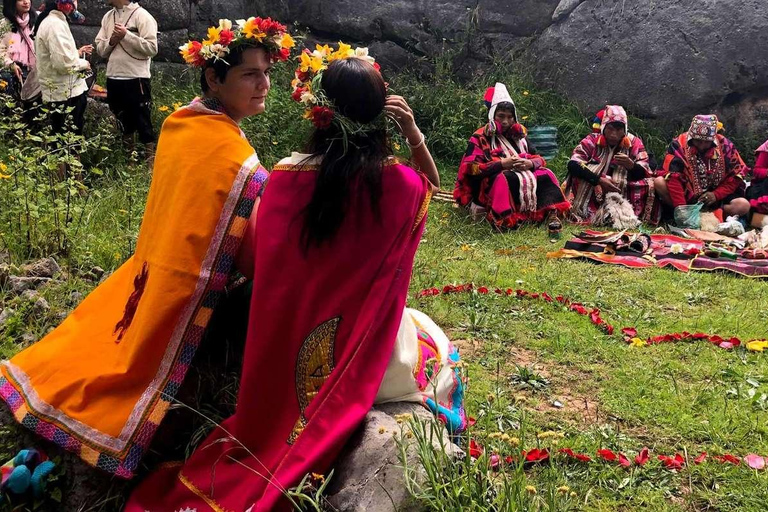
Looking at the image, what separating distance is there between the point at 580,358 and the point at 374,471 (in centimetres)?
220

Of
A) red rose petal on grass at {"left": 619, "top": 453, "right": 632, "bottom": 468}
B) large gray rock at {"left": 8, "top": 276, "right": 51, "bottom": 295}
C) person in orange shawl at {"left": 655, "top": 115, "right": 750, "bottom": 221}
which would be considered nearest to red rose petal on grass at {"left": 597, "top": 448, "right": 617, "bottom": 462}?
red rose petal on grass at {"left": 619, "top": 453, "right": 632, "bottom": 468}

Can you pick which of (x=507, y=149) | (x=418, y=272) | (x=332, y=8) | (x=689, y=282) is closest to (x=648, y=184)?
(x=507, y=149)

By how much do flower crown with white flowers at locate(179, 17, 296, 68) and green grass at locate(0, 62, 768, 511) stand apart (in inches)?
69.3

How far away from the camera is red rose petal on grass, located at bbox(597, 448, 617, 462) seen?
121 inches

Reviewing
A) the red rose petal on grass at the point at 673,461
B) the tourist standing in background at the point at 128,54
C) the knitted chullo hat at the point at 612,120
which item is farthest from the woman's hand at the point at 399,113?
the knitted chullo hat at the point at 612,120

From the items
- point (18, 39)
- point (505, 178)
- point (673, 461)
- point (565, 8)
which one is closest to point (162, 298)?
point (673, 461)

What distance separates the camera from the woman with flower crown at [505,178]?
7641 mm

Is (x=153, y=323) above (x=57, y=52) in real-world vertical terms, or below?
below

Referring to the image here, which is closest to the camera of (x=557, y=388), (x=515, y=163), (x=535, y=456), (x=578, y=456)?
(x=535, y=456)

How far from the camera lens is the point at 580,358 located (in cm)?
423

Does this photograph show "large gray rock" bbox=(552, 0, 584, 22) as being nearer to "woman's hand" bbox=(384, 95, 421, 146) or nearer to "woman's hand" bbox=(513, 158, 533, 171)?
"woman's hand" bbox=(513, 158, 533, 171)

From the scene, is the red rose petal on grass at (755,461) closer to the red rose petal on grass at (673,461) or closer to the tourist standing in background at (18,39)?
the red rose petal on grass at (673,461)

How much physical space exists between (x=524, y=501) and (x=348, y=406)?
0.71 meters

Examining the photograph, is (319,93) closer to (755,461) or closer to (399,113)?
(399,113)
